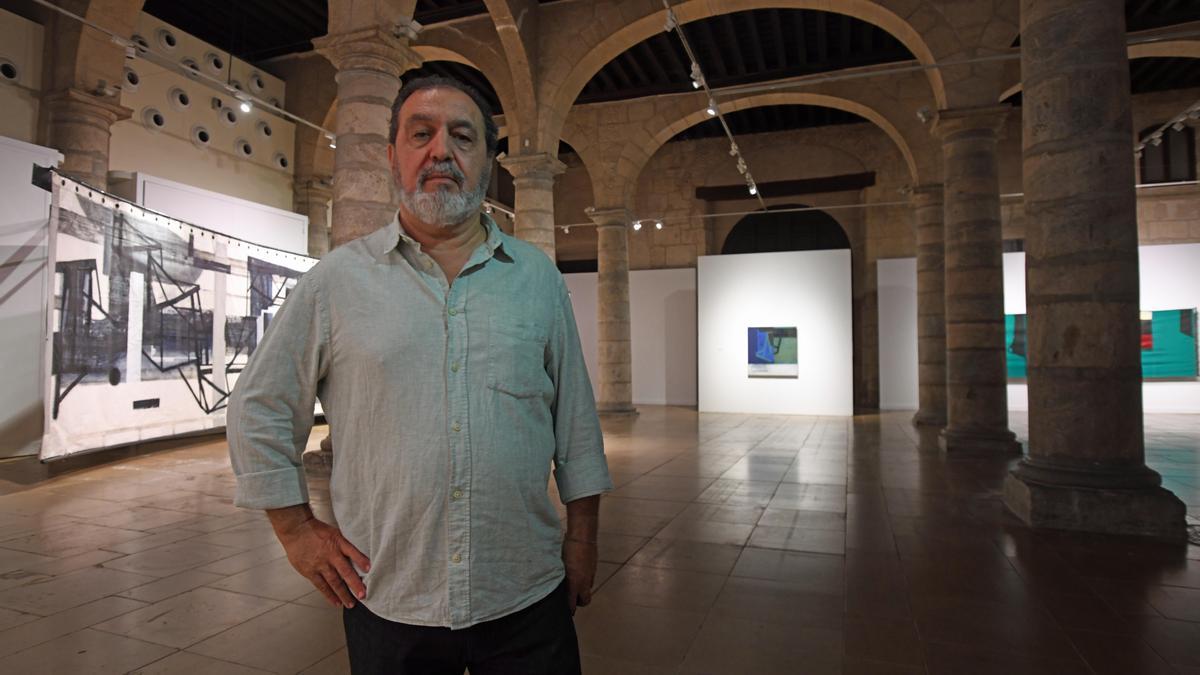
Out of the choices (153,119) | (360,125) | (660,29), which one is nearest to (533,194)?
(660,29)

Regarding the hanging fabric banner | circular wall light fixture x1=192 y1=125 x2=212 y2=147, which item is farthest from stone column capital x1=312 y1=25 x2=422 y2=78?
circular wall light fixture x1=192 y1=125 x2=212 y2=147

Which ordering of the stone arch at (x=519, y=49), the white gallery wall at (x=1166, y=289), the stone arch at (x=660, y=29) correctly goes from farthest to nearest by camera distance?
the white gallery wall at (x=1166, y=289)
the stone arch at (x=519, y=49)
the stone arch at (x=660, y=29)

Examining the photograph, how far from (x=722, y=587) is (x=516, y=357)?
10.1 feet

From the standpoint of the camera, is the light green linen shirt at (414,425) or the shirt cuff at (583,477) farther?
the shirt cuff at (583,477)

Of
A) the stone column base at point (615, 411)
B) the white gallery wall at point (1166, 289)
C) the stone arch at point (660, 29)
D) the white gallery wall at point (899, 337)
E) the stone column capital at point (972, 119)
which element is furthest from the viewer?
the white gallery wall at point (899, 337)

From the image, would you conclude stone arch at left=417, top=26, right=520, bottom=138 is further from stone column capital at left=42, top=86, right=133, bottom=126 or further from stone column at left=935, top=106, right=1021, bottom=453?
stone column at left=935, top=106, right=1021, bottom=453

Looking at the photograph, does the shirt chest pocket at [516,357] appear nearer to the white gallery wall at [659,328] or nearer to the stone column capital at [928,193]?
the stone column capital at [928,193]

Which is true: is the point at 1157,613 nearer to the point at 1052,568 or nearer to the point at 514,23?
the point at 1052,568

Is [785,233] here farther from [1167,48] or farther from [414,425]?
[414,425]

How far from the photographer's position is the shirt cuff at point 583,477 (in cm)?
158

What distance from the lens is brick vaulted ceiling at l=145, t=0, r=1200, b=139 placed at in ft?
39.0

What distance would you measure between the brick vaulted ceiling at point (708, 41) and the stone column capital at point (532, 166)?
2.80m

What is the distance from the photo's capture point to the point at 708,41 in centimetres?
1279

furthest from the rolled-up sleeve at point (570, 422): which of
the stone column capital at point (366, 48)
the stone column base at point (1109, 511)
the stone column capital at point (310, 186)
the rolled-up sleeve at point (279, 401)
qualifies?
the stone column capital at point (310, 186)
